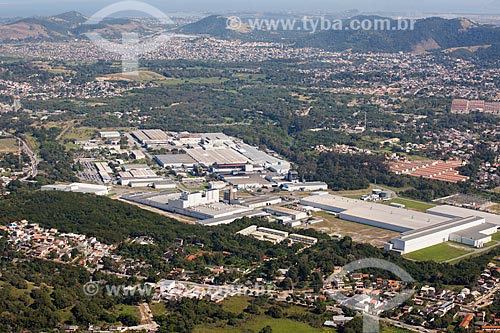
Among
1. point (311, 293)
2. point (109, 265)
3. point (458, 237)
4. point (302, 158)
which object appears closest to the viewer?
point (311, 293)

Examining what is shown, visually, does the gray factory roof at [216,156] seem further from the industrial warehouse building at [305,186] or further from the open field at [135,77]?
the open field at [135,77]

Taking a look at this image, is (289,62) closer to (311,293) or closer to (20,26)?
(20,26)

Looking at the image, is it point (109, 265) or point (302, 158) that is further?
point (302, 158)

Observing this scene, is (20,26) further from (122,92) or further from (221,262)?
(221,262)

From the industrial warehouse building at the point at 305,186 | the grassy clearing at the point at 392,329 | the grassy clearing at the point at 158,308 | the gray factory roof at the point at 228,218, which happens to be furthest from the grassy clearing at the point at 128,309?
the industrial warehouse building at the point at 305,186

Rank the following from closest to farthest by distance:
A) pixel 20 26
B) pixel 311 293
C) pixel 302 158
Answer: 1. pixel 311 293
2. pixel 302 158
3. pixel 20 26

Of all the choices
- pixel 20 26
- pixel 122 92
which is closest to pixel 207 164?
pixel 122 92
